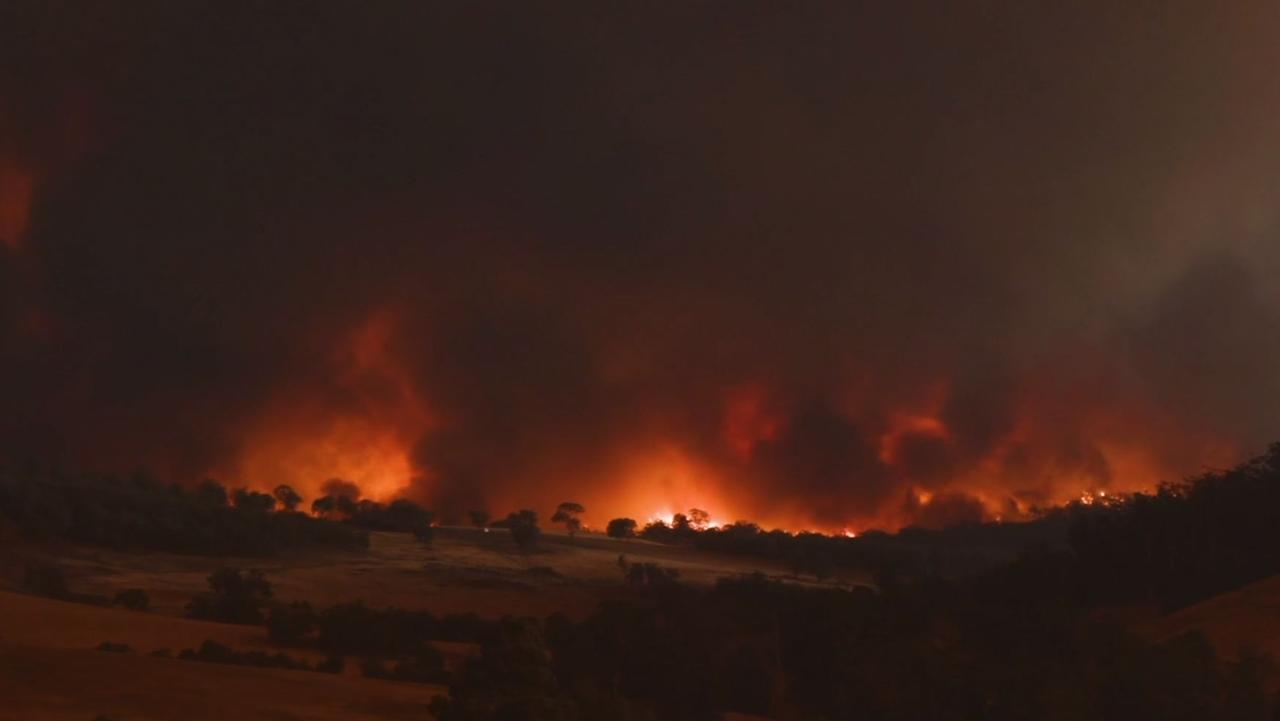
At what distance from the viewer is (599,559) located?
6347 centimetres

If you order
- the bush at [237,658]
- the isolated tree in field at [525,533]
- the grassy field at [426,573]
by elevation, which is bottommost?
the bush at [237,658]

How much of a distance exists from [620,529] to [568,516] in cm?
426

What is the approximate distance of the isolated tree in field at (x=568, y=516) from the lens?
8019cm

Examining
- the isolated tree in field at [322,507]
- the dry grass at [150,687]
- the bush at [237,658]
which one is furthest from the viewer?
the isolated tree in field at [322,507]

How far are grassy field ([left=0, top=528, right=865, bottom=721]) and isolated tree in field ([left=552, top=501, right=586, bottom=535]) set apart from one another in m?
2.79

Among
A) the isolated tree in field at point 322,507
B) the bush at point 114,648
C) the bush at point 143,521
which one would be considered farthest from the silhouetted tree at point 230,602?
the isolated tree in field at point 322,507

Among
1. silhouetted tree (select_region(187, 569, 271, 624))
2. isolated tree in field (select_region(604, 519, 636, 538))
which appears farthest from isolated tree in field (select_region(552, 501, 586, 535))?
silhouetted tree (select_region(187, 569, 271, 624))

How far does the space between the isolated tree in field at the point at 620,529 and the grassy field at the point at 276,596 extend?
86.6 inches

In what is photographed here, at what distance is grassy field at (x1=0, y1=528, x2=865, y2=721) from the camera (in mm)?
21859

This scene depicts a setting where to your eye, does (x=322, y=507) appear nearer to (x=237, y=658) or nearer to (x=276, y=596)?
(x=276, y=596)

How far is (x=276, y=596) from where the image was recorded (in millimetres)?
43969

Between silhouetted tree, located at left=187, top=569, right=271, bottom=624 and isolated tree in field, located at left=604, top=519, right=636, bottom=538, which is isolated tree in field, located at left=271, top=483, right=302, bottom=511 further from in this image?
silhouetted tree, located at left=187, top=569, right=271, bottom=624

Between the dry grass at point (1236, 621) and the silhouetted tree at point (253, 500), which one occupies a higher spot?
the silhouetted tree at point (253, 500)

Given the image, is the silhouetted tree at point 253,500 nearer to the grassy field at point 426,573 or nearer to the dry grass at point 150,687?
the grassy field at point 426,573
